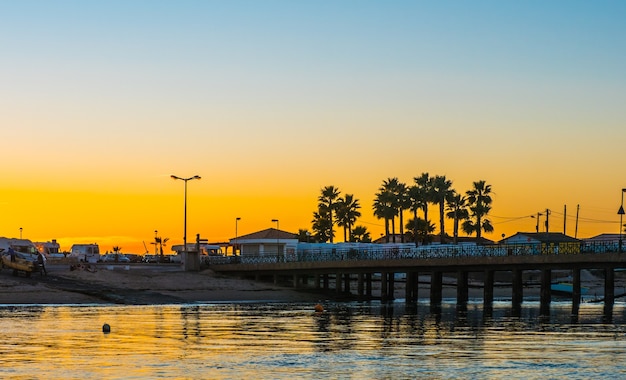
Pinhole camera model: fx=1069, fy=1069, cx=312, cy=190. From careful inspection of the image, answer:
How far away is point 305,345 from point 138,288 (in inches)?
1971

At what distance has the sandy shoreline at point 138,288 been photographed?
83.5m

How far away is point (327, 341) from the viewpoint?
47.8 m

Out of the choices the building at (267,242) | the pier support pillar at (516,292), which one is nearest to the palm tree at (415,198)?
the building at (267,242)

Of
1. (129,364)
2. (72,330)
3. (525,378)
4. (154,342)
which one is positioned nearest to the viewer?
(525,378)

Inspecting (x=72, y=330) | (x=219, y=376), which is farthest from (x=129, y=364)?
(x=72, y=330)

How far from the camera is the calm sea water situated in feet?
120

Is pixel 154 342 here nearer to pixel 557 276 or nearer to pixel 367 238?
pixel 557 276

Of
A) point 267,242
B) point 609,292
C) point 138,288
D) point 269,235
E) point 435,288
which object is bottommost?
point 138,288

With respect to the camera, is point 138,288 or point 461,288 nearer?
point 461,288

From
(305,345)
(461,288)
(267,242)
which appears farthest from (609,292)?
(267,242)

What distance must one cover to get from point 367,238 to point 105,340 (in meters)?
152

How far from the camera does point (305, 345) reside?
45750 millimetres

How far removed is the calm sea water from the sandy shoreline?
13687 mm

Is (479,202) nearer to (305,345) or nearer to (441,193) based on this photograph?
(441,193)
